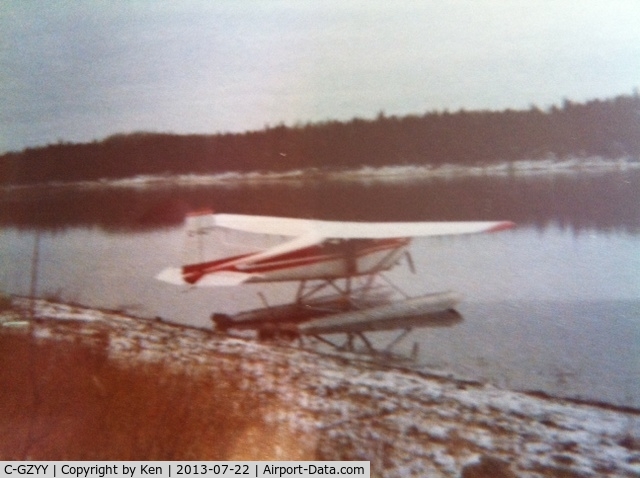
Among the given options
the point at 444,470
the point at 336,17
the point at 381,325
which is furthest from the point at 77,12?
the point at 444,470

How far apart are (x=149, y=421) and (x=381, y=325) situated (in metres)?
0.72

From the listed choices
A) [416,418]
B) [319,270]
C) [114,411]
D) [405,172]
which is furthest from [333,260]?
[114,411]

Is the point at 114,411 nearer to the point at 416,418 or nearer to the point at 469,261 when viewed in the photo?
the point at 416,418

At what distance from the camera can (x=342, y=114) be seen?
1611 mm

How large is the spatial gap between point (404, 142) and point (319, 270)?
0.46 m

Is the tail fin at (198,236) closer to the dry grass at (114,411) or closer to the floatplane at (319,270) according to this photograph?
the floatplane at (319,270)

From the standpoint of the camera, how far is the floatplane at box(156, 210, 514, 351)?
1.62 m

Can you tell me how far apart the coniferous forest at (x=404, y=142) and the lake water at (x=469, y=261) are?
0.24 ft

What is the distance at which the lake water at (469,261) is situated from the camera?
5.12 ft

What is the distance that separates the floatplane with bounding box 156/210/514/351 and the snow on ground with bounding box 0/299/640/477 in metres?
0.10

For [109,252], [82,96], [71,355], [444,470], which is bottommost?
[444,470]

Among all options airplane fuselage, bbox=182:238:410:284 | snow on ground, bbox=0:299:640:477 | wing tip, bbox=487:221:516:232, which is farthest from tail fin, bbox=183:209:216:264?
wing tip, bbox=487:221:516:232

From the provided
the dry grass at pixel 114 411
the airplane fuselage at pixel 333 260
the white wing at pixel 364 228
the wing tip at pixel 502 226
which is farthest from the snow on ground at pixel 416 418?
the wing tip at pixel 502 226

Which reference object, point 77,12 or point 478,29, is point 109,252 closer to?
point 77,12
